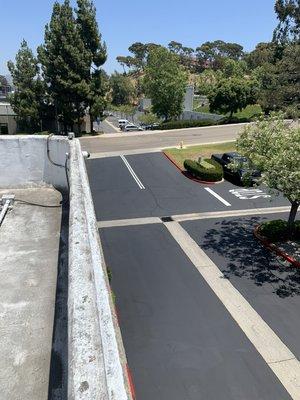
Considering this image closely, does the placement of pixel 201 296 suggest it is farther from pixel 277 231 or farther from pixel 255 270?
pixel 277 231

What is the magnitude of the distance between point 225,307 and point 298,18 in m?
32.2

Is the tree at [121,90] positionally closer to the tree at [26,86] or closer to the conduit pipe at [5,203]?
the tree at [26,86]

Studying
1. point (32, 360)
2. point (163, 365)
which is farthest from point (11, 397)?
point (163, 365)

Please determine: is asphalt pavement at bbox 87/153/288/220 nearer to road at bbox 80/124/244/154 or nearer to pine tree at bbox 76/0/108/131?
road at bbox 80/124/244/154

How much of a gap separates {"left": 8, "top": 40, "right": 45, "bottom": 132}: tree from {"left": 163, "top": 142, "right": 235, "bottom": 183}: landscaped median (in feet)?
67.0

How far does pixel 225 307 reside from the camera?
14.1 meters

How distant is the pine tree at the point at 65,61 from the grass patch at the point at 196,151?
52.3ft

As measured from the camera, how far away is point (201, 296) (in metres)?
14.8

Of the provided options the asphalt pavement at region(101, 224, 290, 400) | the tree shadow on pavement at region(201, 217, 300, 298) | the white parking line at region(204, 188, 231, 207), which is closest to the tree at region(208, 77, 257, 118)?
the white parking line at region(204, 188, 231, 207)

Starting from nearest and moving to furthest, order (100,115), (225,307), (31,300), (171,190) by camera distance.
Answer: (31,300) → (225,307) → (171,190) → (100,115)

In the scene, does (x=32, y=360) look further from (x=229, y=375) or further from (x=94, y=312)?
(x=229, y=375)

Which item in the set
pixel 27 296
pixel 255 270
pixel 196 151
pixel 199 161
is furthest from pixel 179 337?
pixel 196 151

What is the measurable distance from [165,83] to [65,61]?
853 inches

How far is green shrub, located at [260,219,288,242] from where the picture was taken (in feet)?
63.9
